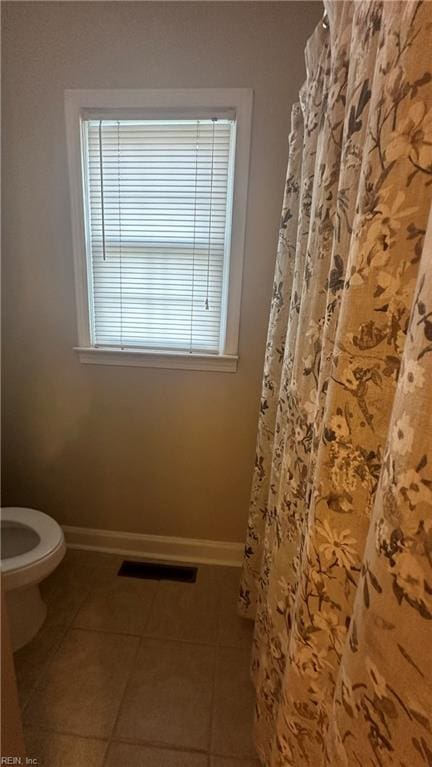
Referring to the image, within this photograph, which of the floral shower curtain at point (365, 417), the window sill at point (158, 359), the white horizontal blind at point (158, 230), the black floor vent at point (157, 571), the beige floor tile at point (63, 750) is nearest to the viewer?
the floral shower curtain at point (365, 417)

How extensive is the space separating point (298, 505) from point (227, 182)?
4.15 feet

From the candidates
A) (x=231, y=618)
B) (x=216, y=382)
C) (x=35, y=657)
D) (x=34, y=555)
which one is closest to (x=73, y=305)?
(x=216, y=382)

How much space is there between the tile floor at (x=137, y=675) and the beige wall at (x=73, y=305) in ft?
1.07

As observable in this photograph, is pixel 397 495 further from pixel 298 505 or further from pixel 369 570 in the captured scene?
pixel 298 505

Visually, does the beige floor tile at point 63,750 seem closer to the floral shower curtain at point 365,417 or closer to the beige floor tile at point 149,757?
the beige floor tile at point 149,757

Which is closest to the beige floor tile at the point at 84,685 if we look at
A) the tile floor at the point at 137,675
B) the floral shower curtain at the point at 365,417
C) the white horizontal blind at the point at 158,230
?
the tile floor at the point at 137,675

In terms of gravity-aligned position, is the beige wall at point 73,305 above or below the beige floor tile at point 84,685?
above

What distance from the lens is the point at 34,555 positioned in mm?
1241

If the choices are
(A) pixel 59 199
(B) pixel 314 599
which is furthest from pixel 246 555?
(A) pixel 59 199

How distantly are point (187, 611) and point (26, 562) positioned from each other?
74 cm

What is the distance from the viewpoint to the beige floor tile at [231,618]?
1403mm

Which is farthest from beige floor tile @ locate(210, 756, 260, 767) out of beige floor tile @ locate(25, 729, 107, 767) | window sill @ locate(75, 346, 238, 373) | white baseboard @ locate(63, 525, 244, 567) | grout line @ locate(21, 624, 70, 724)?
window sill @ locate(75, 346, 238, 373)

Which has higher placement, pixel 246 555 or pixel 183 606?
pixel 246 555

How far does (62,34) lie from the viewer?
4.28 feet
